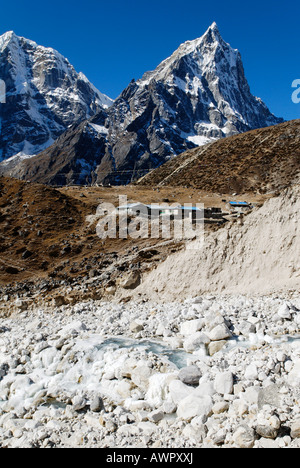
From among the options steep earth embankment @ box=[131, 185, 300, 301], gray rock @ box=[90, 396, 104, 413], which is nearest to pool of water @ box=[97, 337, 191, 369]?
gray rock @ box=[90, 396, 104, 413]

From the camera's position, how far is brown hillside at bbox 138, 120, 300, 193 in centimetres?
7356

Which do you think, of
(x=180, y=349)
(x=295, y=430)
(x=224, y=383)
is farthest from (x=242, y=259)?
(x=295, y=430)

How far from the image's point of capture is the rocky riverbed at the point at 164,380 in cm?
827

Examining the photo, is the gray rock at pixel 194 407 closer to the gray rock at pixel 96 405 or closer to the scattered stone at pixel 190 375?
the scattered stone at pixel 190 375

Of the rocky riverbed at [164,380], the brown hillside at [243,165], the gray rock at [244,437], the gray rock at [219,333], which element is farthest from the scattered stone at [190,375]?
the brown hillside at [243,165]

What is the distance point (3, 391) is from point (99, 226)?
23173 mm

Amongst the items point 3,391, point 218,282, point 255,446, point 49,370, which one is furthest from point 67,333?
point 255,446

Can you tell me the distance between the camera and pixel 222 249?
20.4 m

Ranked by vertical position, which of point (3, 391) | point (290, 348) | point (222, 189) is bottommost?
point (3, 391)

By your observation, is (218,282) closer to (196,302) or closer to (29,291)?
(196,302)

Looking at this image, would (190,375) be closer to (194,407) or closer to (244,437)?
(194,407)

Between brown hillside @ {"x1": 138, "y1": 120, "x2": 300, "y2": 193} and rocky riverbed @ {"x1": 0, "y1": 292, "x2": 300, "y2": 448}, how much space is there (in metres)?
58.7

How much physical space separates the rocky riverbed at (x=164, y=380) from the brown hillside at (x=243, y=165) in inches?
2312

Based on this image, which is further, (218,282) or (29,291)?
(29,291)
